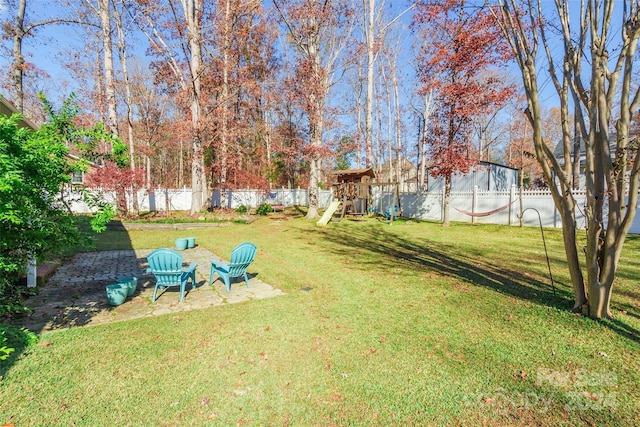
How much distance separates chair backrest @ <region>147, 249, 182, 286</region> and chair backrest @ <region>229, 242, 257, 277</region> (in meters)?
0.83

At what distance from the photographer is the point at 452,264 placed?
23.0 ft

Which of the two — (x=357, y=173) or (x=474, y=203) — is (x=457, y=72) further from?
(x=357, y=173)

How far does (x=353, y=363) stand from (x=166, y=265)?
318cm

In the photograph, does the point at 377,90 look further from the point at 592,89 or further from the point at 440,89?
the point at 592,89

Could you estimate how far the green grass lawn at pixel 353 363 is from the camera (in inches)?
91.0

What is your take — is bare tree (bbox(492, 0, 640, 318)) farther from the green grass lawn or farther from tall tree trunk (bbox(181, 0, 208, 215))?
tall tree trunk (bbox(181, 0, 208, 215))

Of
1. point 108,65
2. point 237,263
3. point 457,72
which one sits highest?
point 108,65

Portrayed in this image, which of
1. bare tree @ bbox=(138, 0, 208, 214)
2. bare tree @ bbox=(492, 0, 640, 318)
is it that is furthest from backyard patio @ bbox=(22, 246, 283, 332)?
bare tree @ bbox=(138, 0, 208, 214)

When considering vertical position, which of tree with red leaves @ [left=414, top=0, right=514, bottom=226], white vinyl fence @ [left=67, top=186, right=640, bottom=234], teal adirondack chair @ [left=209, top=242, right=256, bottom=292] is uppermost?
tree with red leaves @ [left=414, top=0, right=514, bottom=226]

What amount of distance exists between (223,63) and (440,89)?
41.1 ft

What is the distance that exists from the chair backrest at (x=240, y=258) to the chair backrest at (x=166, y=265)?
2.73 feet

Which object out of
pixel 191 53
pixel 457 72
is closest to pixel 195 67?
pixel 191 53

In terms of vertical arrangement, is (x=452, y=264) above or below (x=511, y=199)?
below

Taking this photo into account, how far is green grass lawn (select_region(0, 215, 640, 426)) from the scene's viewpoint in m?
2.31
